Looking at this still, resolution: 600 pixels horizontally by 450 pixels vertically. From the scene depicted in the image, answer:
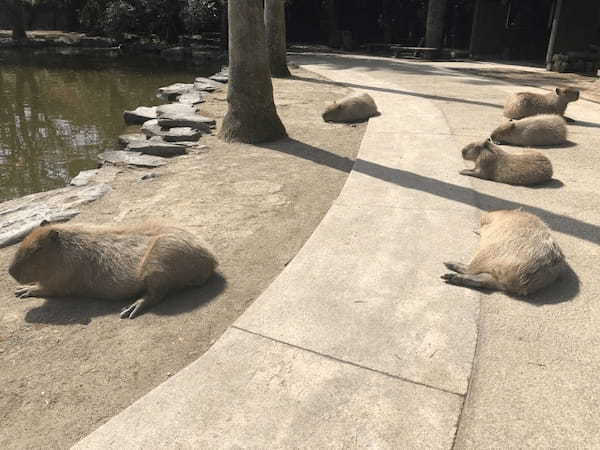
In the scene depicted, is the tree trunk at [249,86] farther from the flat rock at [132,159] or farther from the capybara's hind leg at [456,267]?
the capybara's hind leg at [456,267]

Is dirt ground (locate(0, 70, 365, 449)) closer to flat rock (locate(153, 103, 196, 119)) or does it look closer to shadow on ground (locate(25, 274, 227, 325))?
shadow on ground (locate(25, 274, 227, 325))

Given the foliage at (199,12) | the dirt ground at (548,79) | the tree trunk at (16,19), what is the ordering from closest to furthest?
the dirt ground at (548,79) < the foliage at (199,12) < the tree trunk at (16,19)

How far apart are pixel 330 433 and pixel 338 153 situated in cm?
488

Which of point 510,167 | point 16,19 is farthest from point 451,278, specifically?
point 16,19

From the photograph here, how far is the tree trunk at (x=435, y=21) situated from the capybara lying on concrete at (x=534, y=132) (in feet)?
44.8

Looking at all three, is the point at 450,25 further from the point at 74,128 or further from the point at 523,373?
the point at 523,373

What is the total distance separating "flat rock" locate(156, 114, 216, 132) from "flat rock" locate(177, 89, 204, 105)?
1.94 m

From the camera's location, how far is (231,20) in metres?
6.67

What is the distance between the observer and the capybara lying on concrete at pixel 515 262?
307 centimetres

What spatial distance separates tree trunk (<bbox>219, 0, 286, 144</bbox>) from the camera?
6.71 m

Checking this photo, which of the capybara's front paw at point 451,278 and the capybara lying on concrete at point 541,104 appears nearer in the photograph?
the capybara's front paw at point 451,278

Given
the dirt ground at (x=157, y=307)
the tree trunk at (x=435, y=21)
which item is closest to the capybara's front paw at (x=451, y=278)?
the dirt ground at (x=157, y=307)

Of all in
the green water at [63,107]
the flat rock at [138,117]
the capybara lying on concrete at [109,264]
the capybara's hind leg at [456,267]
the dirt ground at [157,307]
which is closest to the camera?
the dirt ground at [157,307]

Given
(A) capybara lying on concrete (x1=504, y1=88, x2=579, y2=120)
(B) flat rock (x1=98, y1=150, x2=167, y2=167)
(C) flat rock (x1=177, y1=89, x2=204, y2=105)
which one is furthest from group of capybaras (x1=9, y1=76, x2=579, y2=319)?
(C) flat rock (x1=177, y1=89, x2=204, y2=105)
